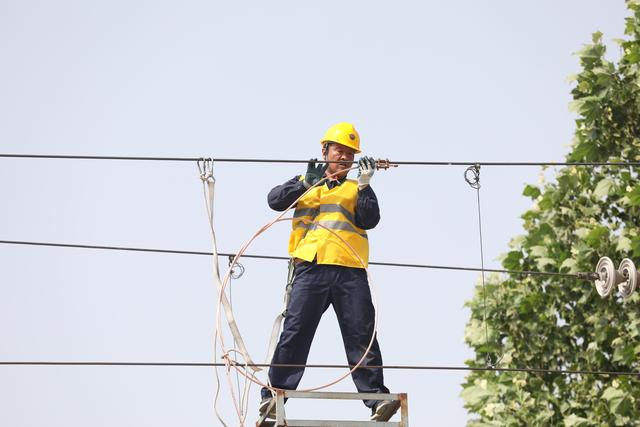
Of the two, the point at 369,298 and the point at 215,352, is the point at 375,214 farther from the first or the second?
the point at 215,352

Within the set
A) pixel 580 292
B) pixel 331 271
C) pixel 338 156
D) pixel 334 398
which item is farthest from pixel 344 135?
pixel 580 292

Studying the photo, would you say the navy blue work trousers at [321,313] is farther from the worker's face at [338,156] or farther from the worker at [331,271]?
the worker's face at [338,156]

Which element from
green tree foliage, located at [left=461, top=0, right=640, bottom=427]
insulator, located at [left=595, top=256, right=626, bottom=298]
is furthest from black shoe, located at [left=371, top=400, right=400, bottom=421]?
green tree foliage, located at [left=461, top=0, right=640, bottom=427]

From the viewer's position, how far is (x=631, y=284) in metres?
13.9

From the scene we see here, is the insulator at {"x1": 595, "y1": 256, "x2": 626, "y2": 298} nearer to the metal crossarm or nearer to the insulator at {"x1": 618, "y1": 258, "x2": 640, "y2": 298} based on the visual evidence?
the insulator at {"x1": 618, "y1": 258, "x2": 640, "y2": 298}

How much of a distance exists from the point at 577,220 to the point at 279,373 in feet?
30.1

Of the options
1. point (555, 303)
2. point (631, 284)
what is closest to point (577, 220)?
point (555, 303)

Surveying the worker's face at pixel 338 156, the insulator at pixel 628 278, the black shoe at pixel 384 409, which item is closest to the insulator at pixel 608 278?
the insulator at pixel 628 278

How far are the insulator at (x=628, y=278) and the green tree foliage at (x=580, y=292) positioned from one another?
4484mm

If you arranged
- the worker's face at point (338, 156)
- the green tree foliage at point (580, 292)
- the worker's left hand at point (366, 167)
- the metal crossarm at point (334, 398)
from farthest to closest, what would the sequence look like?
the green tree foliage at point (580, 292) → the worker's face at point (338, 156) → the worker's left hand at point (366, 167) → the metal crossarm at point (334, 398)

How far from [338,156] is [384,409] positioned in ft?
7.35

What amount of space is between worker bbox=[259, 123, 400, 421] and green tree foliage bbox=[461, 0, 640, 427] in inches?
288

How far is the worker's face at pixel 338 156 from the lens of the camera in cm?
1230

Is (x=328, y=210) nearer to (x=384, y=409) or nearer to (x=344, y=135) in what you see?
(x=344, y=135)
